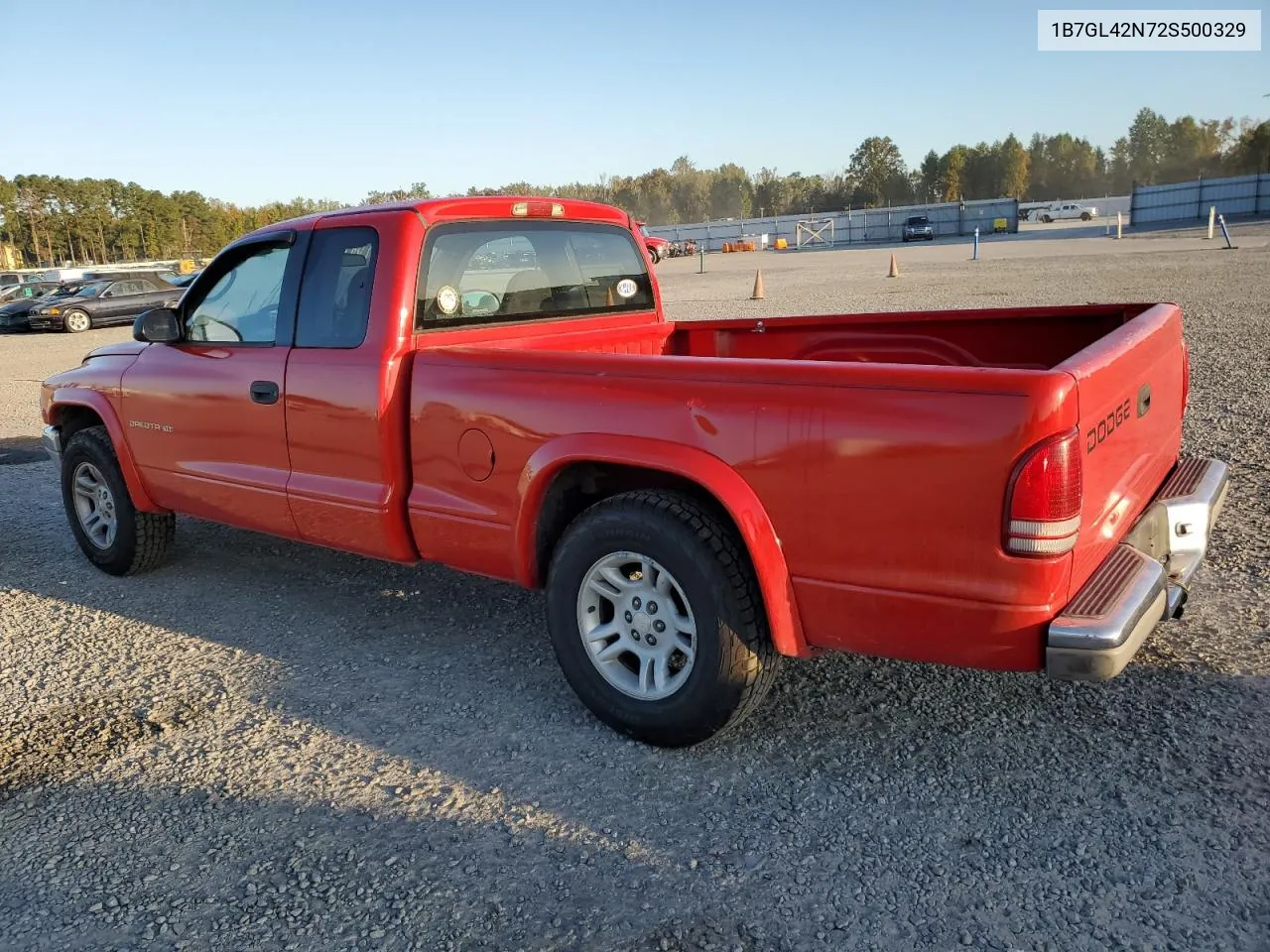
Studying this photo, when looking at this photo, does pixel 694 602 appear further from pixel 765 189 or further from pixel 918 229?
pixel 765 189

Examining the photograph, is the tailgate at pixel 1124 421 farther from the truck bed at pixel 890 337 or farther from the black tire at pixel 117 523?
the black tire at pixel 117 523

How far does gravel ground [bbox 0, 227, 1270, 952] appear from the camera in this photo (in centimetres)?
253

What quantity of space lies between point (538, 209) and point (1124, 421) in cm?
272

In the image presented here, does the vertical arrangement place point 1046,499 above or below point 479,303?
below

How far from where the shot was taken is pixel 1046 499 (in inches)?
98.7

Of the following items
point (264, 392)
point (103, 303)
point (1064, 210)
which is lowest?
point (264, 392)

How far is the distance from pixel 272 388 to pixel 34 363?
16125 millimetres

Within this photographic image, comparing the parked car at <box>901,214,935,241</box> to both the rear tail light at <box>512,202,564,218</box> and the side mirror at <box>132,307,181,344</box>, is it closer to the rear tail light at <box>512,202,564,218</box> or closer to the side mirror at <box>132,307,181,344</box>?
the rear tail light at <box>512,202,564,218</box>

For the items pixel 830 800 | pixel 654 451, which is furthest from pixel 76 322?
pixel 830 800

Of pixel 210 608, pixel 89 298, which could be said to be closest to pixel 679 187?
pixel 89 298

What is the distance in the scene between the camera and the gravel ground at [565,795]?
2.53 metres

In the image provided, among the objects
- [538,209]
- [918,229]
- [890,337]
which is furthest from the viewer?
[918,229]

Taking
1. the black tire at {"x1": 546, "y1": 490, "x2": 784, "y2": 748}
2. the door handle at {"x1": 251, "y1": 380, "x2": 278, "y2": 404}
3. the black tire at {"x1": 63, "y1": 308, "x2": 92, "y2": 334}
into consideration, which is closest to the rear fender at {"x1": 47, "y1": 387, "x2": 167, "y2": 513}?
the door handle at {"x1": 251, "y1": 380, "x2": 278, "y2": 404}

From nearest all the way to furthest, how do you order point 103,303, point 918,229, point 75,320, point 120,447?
point 120,447, point 75,320, point 103,303, point 918,229
